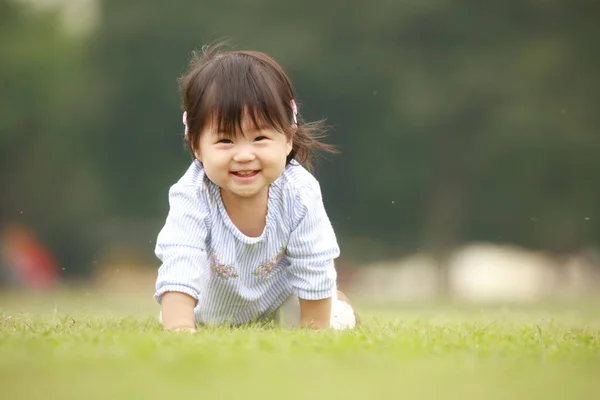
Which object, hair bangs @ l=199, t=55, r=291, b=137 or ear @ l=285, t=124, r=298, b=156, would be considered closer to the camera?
hair bangs @ l=199, t=55, r=291, b=137

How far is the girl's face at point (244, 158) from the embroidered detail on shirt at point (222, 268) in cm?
27

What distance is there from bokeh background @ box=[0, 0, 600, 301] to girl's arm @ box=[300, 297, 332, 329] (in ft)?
43.1

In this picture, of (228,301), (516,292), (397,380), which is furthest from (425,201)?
(397,380)

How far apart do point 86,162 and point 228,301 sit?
1557 centimetres

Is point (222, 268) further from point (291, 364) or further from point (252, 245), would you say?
point (291, 364)

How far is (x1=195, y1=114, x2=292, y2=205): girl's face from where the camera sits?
379cm

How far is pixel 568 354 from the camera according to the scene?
126 inches

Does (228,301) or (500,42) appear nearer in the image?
(228,301)

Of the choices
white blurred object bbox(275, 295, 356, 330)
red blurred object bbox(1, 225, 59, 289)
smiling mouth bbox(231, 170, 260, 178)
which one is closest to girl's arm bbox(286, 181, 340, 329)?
white blurred object bbox(275, 295, 356, 330)

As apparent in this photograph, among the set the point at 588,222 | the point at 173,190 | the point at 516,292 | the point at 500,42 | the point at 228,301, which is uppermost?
the point at 500,42

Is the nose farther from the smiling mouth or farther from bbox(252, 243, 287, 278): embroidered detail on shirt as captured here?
bbox(252, 243, 287, 278): embroidered detail on shirt

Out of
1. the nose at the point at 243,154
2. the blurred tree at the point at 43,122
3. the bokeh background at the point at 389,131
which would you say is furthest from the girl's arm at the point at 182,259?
the blurred tree at the point at 43,122

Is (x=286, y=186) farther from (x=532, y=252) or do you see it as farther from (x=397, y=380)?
(x=532, y=252)

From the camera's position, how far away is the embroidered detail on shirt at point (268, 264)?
405 cm
